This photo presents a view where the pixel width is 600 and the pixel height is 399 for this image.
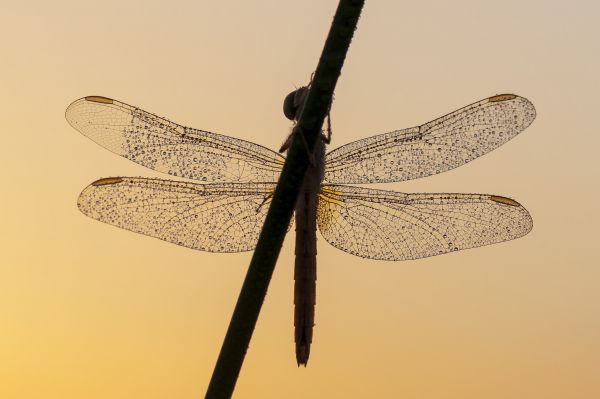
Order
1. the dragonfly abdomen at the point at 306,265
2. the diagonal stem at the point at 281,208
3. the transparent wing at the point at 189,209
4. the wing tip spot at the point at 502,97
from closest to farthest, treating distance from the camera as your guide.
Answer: the diagonal stem at the point at 281,208, the dragonfly abdomen at the point at 306,265, the wing tip spot at the point at 502,97, the transparent wing at the point at 189,209

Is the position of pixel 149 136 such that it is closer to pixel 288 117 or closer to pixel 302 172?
pixel 288 117

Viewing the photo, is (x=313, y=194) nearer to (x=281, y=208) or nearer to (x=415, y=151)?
Result: (x=415, y=151)

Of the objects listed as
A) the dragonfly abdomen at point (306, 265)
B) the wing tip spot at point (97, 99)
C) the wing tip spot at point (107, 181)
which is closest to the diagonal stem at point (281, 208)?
the dragonfly abdomen at point (306, 265)

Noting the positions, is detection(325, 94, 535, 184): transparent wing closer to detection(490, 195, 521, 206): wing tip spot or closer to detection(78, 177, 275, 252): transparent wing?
detection(490, 195, 521, 206): wing tip spot

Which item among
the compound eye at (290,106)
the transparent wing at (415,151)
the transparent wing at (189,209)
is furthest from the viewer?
the transparent wing at (415,151)

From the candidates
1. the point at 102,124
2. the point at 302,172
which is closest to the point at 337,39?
the point at 302,172

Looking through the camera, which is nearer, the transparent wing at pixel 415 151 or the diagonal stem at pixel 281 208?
the diagonal stem at pixel 281 208

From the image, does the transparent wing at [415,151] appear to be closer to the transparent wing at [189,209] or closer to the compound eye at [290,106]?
the transparent wing at [189,209]

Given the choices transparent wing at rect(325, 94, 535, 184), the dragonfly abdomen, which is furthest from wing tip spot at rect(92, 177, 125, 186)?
transparent wing at rect(325, 94, 535, 184)
